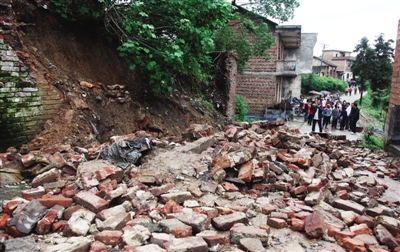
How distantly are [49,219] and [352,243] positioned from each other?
9.61 feet

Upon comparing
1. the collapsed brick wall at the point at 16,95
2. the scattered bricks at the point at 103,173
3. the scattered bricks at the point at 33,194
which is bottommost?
the scattered bricks at the point at 33,194

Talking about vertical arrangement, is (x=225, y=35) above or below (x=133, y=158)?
above

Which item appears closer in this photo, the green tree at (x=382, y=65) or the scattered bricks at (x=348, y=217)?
the scattered bricks at (x=348, y=217)

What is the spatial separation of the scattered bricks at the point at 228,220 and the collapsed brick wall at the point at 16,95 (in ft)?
11.6

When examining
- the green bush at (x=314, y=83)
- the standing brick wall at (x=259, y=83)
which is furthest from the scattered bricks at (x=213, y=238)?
the green bush at (x=314, y=83)

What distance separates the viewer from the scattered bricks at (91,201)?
3087 millimetres

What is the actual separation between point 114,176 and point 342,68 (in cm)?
7308

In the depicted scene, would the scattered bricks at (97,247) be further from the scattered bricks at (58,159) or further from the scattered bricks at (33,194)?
the scattered bricks at (58,159)

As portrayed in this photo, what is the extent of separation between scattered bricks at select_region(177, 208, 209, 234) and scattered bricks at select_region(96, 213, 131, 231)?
0.54 m

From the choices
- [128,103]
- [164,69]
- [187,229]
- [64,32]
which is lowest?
[187,229]

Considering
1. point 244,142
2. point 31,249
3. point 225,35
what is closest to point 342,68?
point 225,35

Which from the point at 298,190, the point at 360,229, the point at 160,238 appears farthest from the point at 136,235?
the point at 298,190

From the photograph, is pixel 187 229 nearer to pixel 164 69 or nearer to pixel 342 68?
pixel 164 69

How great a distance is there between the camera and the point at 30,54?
5.33 m
